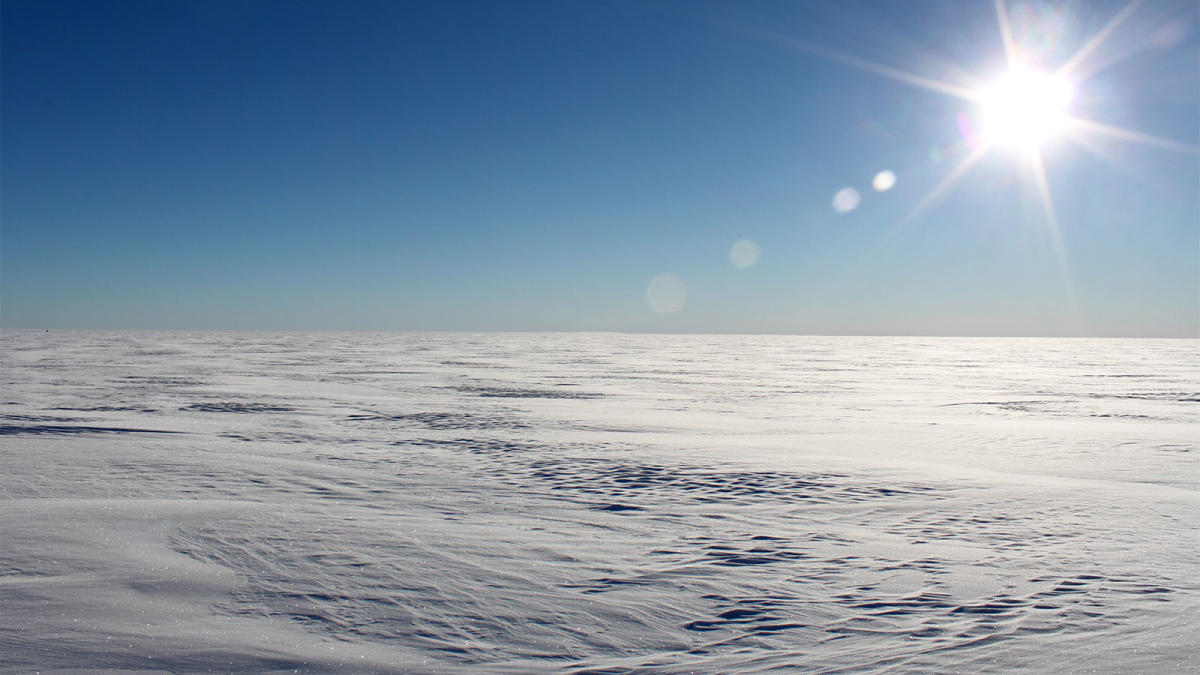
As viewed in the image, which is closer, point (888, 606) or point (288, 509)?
point (888, 606)

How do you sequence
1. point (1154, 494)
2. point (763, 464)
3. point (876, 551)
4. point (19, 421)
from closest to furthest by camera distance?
point (876, 551)
point (1154, 494)
point (763, 464)
point (19, 421)

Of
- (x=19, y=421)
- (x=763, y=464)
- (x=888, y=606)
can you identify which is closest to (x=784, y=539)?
(x=888, y=606)

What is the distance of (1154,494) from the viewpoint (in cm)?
545

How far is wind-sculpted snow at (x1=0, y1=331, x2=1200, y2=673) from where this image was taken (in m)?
2.87

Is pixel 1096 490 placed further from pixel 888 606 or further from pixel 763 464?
pixel 888 606

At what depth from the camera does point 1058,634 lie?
2.98m

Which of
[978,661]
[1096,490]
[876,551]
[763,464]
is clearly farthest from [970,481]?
[978,661]

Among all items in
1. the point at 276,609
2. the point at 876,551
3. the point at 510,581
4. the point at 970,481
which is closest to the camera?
the point at 276,609

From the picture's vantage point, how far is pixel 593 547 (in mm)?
4148

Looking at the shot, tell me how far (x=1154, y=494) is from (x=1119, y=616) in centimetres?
295

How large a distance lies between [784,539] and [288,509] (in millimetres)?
3139

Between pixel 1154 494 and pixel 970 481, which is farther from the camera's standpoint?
pixel 970 481

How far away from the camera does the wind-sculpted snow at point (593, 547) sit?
287cm

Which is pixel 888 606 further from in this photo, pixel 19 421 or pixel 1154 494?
pixel 19 421
